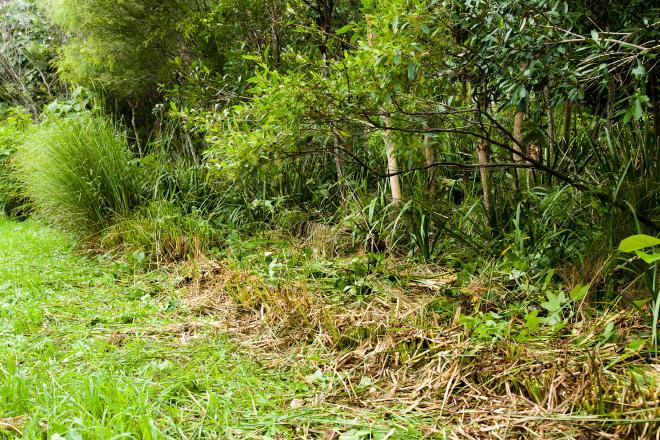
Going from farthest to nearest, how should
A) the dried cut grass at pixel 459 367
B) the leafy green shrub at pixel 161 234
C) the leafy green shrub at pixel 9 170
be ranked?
the leafy green shrub at pixel 9 170 < the leafy green shrub at pixel 161 234 < the dried cut grass at pixel 459 367

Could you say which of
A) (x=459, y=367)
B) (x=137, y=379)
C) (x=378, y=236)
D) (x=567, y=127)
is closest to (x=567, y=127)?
(x=567, y=127)

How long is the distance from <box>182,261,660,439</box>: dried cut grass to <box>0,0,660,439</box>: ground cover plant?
0.01m

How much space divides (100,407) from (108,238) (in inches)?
110

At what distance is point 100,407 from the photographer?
158cm

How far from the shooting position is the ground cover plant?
5.46ft

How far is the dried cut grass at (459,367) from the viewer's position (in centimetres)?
145

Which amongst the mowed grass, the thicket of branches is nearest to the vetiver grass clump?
the thicket of branches

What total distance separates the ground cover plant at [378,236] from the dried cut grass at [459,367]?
11 mm

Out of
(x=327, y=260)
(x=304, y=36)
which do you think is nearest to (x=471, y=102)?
(x=327, y=260)

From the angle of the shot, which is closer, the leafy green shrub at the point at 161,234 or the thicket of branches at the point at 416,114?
the thicket of branches at the point at 416,114

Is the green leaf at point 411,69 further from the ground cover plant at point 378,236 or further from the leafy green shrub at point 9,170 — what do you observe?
the leafy green shrub at point 9,170

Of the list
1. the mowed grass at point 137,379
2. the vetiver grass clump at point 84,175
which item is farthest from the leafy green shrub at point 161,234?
the mowed grass at point 137,379

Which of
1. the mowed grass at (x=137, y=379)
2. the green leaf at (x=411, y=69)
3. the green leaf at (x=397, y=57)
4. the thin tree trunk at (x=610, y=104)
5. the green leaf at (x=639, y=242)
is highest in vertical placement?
the green leaf at (x=397, y=57)

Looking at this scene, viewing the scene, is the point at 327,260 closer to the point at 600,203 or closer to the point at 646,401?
the point at 600,203
